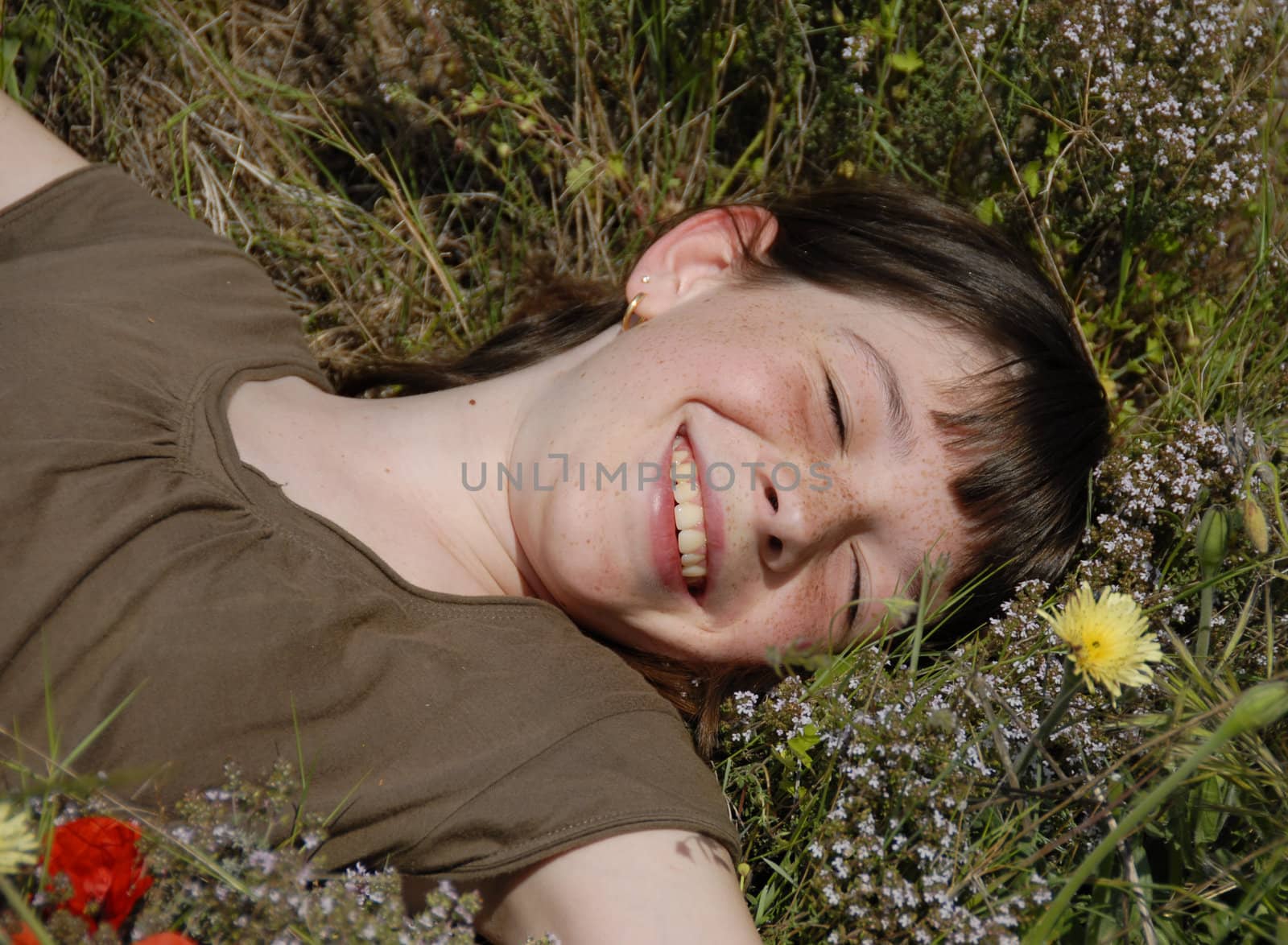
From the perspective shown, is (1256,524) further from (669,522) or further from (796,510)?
(669,522)

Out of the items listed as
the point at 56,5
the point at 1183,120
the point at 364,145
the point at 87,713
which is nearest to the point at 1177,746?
the point at 87,713

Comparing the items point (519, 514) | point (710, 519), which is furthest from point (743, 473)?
point (519, 514)

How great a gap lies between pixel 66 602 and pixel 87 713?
19cm

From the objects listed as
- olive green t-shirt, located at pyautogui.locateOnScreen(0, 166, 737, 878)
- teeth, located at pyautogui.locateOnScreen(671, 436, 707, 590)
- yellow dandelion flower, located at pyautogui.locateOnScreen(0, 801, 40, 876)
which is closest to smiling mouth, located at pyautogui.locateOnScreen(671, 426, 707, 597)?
teeth, located at pyautogui.locateOnScreen(671, 436, 707, 590)

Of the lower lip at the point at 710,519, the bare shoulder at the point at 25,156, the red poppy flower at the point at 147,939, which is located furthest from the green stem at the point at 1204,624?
the bare shoulder at the point at 25,156

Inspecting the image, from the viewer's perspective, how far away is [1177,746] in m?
1.48

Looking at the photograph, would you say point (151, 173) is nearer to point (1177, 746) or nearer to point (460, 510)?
point (460, 510)

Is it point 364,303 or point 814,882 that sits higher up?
point 364,303

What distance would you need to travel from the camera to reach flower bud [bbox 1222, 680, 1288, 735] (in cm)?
105

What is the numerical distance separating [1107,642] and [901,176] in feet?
6.43

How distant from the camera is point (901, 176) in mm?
2928

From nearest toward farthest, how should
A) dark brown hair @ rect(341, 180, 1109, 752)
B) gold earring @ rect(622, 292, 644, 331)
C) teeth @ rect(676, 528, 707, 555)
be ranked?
teeth @ rect(676, 528, 707, 555) < dark brown hair @ rect(341, 180, 1109, 752) < gold earring @ rect(622, 292, 644, 331)

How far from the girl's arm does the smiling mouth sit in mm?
521

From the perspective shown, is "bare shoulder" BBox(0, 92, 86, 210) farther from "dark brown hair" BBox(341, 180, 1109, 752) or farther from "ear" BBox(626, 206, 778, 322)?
"ear" BBox(626, 206, 778, 322)
